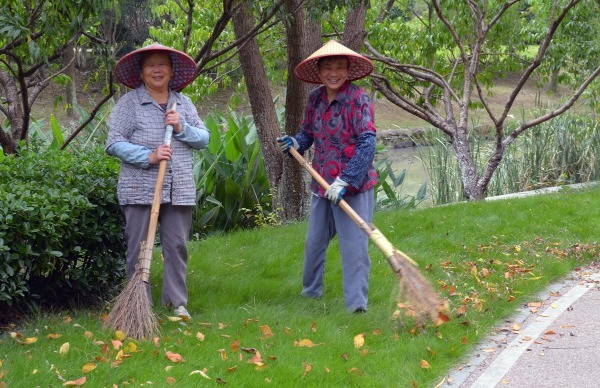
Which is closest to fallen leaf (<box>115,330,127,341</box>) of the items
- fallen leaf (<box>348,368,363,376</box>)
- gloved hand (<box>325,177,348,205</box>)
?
fallen leaf (<box>348,368,363,376</box>)

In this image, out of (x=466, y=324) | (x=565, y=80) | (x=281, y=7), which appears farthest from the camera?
(x=565, y=80)

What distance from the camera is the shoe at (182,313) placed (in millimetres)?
5852

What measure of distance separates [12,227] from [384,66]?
8.05 meters

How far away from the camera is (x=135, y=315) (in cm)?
533

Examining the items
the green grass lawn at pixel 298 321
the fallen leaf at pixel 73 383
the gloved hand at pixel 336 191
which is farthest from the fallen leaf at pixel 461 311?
the fallen leaf at pixel 73 383

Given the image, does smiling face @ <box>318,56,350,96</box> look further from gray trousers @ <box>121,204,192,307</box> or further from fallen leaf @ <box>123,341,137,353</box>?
fallen leaf @ <box>123,341,137,353</box>

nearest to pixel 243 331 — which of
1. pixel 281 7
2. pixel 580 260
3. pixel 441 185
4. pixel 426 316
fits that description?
pixel 426 316

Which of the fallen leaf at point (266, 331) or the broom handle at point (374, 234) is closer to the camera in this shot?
the fallen leaf at point (266, 331)

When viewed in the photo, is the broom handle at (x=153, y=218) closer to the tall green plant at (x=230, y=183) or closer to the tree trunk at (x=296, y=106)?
the tree trunk at (x=296, y=106)

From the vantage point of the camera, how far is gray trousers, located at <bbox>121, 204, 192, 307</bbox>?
5844 mm

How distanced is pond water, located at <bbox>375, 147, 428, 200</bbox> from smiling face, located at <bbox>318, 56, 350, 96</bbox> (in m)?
7.66

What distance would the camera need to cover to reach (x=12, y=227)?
17.8 ft

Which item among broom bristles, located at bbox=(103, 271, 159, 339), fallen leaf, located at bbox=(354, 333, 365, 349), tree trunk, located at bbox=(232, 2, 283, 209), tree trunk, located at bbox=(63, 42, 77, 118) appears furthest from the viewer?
tree trunk, located at bbox=(232, 2, 283, 209)

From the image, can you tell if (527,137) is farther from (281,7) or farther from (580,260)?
(281,7)
